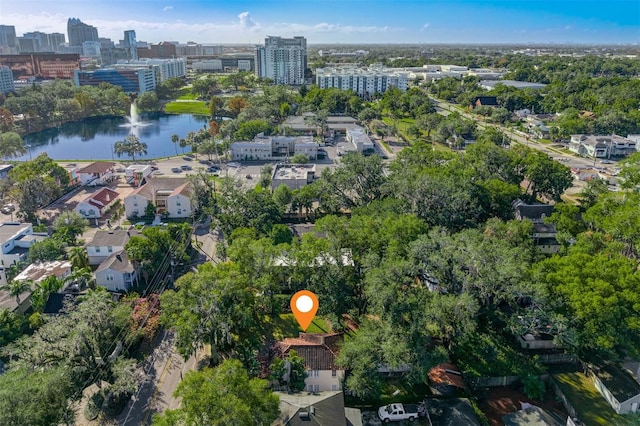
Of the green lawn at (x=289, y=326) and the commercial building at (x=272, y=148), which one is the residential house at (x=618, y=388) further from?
the commercial building at (x=272, y=148)

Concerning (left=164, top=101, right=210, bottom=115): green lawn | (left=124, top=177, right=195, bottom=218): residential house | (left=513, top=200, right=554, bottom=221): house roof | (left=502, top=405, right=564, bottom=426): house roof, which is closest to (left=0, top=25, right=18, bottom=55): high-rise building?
(left=164, top=101, right=210, bottom=115): green lawn

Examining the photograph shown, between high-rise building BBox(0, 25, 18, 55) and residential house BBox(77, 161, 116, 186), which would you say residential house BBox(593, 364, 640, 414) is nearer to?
residential house BBox(77, 161, 116, 186)

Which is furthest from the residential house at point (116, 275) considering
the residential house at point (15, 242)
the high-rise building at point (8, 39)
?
the high-rise building at point (8, 39)

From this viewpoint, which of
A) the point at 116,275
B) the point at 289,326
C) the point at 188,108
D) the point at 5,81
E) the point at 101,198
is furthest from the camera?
the point at 5,81

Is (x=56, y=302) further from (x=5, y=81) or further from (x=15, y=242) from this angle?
(x=5, y=81)

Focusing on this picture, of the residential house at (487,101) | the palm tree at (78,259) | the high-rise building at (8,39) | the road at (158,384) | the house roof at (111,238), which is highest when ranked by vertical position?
the high-rise building at (8,39)

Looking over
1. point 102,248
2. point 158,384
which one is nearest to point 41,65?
point 102,248

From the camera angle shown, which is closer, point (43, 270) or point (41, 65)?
point (43, 270)
